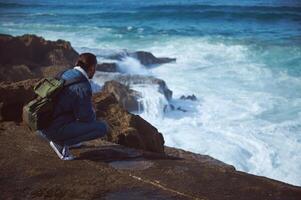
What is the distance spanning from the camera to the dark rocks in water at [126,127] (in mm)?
5504

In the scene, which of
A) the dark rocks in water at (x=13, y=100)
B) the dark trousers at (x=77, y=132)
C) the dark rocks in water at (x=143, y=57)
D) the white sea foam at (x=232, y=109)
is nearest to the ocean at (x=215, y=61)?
the white sea foam at (x=232, y=109)

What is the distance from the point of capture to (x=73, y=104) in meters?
4.07

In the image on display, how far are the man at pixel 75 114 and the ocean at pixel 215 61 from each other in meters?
4.92

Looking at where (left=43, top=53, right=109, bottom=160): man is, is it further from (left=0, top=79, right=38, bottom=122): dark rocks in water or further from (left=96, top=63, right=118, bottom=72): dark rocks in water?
(left=96, top=63, right=118, bottom=72): dark rocks in water

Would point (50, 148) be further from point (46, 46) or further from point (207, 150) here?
point (46, 46)

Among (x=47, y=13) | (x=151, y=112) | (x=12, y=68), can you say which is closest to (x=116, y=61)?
(x=151, y=112)

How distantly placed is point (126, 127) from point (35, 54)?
7.15m

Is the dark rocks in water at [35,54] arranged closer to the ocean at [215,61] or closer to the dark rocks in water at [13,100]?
the ocean at [215,61]

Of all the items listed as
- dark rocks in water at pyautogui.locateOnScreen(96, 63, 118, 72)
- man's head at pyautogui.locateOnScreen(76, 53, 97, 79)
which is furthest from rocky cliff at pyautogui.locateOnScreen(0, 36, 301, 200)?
dark rocks in water at pyautogui.locateOnScreen(96, 63, 118, 72)

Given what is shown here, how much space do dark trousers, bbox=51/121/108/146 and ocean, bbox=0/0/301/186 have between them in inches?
190

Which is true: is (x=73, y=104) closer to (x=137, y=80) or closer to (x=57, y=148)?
(x=57, y=148)

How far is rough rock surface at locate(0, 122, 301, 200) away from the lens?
3.82m

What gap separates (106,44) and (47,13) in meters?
16.0

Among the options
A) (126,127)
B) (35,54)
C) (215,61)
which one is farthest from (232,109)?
(126,127)
